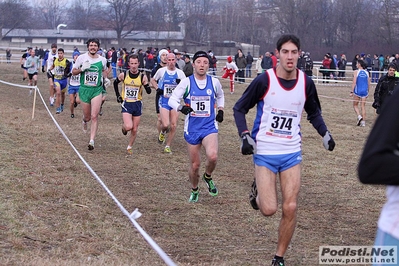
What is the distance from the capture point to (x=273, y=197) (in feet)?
19.8

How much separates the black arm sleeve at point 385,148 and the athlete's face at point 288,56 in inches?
130

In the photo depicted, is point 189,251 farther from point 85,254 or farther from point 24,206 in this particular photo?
point 24,206

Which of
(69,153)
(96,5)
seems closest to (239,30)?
(96,5)

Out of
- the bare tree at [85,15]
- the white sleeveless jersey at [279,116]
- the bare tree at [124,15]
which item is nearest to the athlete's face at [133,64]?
the white sleeveless jersey at [279,116]

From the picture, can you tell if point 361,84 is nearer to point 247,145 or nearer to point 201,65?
point 201,65

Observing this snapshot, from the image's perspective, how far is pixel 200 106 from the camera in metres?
9.16

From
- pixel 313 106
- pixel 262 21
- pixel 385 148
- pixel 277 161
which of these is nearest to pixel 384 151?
pixel 385 148

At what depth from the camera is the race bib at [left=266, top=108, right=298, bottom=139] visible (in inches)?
239

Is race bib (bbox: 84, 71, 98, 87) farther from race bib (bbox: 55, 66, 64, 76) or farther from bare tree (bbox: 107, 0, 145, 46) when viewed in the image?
bare tree (bbox: 107, 0, 145, 46)

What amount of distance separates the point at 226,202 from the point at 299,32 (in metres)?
69.3

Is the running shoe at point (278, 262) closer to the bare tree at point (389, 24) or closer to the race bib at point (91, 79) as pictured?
the race bib at point (91, 79)

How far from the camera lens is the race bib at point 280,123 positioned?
6070mm

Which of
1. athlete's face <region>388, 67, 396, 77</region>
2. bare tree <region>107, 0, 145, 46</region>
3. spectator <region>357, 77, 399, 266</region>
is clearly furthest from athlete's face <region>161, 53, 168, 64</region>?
bare tree <region>107, 0, 145, 46</region>

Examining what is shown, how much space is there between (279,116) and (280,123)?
0.06 meters
